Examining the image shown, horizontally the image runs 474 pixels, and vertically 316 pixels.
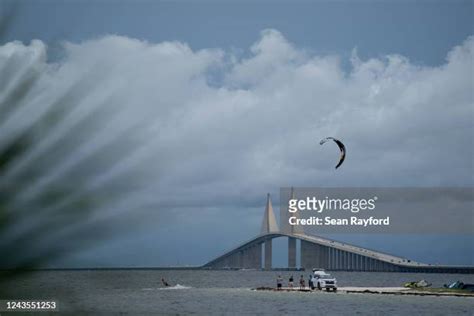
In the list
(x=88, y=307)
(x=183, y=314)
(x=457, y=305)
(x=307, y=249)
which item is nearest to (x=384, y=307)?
(x=457, y=305)

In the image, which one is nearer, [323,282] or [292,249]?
[323,282]

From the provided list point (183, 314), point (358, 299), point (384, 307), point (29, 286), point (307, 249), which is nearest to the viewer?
point (29, 286)

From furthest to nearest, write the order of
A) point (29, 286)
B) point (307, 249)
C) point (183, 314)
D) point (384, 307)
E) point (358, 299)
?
1. point (307, 249)
2. point (358, 299)
3. point (384, 307)
4. point (183, 314)
5. point (29, 286)

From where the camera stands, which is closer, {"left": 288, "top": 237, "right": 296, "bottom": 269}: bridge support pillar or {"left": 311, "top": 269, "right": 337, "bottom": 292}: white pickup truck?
{"left": 311, "top": 269, "right": 337, "bottom": 292}: white pickup truck

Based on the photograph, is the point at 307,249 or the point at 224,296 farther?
the point at 307,249

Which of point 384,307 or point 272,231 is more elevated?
point 272,231

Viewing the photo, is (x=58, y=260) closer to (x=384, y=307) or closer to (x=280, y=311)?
(x=280, y=311)

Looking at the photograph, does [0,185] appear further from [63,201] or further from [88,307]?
[88,307]

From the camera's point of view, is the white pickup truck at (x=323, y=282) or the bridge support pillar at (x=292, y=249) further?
the bridge support pillar at (x=292, y=249)

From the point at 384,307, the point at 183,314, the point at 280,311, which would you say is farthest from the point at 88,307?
the point at 384,307
